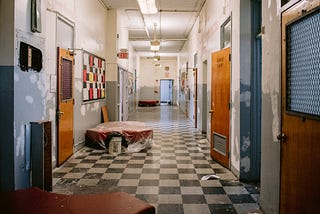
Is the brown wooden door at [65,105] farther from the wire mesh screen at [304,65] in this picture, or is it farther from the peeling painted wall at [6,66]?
the wire mesh screen at [304,65]

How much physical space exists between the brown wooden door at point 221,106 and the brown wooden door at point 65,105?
2751 mm

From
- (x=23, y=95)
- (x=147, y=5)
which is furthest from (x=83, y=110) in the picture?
(x=23, y=95)

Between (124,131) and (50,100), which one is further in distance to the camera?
(124,131)

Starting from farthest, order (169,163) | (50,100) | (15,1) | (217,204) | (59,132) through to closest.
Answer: (169,163)
(59,132)
(50,100)
(217,204)
(15,1)

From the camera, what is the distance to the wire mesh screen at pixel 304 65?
205cm

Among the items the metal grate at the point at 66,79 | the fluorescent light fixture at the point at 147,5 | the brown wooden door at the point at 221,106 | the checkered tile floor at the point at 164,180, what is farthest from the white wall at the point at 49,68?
the brown wooden door at the point at 221,106

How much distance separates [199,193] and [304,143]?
1928 millimetres

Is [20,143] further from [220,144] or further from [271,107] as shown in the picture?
[220,144]

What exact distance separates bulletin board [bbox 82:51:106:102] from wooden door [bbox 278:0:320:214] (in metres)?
4.91

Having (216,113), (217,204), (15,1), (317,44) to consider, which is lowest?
(217,204)

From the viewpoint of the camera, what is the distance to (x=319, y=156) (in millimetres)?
1997

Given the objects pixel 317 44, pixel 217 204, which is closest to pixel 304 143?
pixel 317 44

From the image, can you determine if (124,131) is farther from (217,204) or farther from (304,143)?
(304,143)

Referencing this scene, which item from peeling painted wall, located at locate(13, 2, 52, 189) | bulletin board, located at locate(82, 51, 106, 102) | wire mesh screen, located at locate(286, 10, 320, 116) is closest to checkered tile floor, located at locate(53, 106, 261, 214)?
peeling painted wall, located at locate(13, 2, 52, 189)
